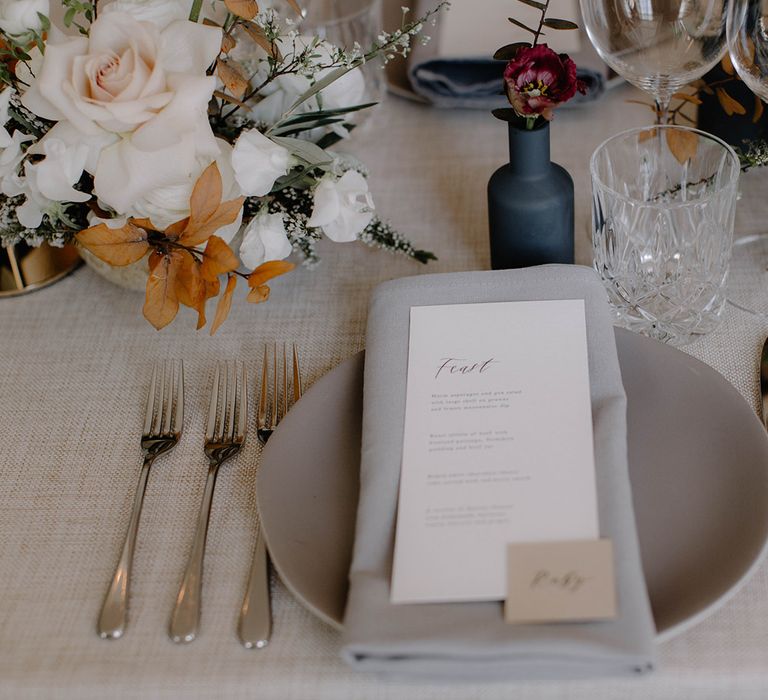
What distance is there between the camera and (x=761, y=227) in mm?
945

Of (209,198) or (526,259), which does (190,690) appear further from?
(526,259)

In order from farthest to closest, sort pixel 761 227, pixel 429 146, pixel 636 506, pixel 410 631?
pixel 429 146, pixel 761 227, pixel 636 506, pixel 410 631

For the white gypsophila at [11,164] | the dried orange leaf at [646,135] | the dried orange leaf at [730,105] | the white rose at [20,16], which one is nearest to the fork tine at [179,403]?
the white gypsophila at [11,164]

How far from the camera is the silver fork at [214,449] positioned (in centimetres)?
63

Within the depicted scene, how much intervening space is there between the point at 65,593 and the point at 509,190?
1.68 ft

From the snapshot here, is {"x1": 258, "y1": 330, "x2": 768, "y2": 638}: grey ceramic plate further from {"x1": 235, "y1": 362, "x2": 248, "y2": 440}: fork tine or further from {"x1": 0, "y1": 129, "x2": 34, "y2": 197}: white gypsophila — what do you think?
{"x1": 0, "y1": 129, "x2": 34, "y2": 197}: white gypsophila

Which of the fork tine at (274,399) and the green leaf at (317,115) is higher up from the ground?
the green leaf at (317,115)

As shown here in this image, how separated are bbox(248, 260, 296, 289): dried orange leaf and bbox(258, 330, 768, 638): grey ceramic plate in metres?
0.10

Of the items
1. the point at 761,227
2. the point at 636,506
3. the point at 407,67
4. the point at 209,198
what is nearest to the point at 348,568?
the point at 636,506

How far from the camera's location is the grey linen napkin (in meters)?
0.53

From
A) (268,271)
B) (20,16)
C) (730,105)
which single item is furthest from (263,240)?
(730,105)

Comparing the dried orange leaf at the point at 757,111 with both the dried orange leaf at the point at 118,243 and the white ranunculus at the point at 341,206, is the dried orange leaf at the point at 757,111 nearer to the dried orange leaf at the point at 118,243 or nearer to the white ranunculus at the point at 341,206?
the white ranunculus at the point at 341,206

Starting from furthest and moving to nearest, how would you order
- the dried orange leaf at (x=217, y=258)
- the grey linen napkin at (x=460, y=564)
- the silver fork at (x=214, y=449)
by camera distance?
the dried orange leaf at (x=217, y=258)
the silver fork at (x=214, y=449)
the grey linen napkin at (x=460, y=564)

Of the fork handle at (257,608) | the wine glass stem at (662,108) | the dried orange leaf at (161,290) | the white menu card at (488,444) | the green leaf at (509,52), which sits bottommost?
the fork handle at (257,608)
